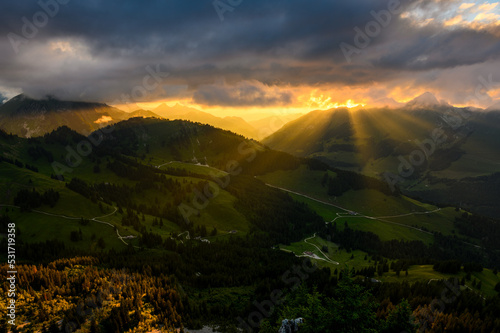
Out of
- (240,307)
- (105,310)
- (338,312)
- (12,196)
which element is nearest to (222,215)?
(12,196)

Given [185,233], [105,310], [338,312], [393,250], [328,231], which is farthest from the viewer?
[328,231]

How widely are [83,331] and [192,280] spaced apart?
3258 cm

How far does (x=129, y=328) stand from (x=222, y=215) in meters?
146

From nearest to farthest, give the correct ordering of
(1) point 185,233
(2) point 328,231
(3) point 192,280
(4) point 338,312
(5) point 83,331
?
(4) point 338,312 < (5) point 83,331 < (3) point 192,280 < (1) point 185,233 < (2) point 328,231

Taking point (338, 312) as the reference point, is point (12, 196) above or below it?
above

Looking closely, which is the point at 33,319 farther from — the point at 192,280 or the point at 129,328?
the point at 192,280

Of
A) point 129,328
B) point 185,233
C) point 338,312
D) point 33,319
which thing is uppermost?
point 338,312

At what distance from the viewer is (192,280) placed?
68.4 m

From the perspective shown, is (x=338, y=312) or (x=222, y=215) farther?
(x=222, y=215)

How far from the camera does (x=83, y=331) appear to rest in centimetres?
3753

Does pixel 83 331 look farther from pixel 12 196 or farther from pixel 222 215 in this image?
pixel 222 215

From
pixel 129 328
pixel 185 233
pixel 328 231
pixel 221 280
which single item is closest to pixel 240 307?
pixel 221 280

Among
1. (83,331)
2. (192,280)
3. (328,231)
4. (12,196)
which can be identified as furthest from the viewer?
(328,231)

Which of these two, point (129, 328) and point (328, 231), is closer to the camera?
point (129, 328)
